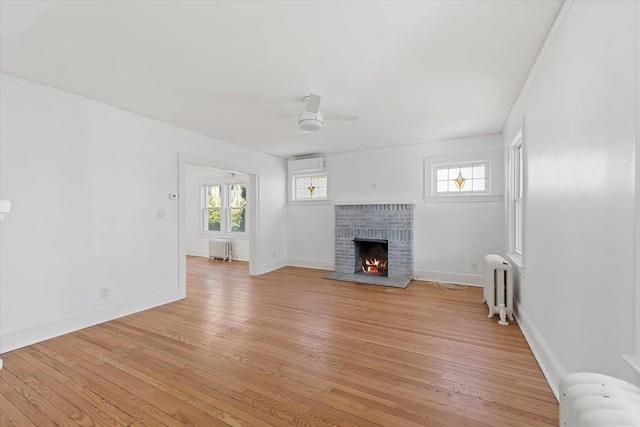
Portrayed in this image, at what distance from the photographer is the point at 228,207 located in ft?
24.8

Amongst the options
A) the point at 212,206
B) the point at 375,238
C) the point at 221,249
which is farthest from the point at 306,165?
the point at 212,206

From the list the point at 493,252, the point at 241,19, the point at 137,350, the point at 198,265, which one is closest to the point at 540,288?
the point at 493,252

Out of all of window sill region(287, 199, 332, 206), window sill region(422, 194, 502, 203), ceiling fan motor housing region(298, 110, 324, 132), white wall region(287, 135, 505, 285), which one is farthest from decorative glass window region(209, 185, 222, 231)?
window sill region(422, 194, 502, 203)

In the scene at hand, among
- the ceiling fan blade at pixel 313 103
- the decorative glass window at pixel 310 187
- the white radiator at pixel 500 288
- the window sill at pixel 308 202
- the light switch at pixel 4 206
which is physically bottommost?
the white radiator at pixel 500 288

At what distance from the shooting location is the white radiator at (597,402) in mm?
757

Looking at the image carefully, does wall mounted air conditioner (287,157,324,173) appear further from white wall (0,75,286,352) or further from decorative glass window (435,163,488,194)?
white wall (0,75,286,352)

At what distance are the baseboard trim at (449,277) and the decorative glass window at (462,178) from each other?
1.45 meters

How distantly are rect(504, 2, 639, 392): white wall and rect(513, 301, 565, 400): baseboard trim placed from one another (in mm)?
14

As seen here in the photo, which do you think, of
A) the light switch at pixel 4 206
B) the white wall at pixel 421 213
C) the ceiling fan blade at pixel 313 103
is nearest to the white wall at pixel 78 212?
the light switch at pixel 4 206

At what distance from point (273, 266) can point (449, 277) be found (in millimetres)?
3504

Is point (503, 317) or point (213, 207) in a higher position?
point (213, 207)

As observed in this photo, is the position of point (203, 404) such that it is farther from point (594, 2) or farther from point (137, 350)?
point (594, 2)

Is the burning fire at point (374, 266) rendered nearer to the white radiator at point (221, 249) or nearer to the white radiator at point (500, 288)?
the white radiator at point (500, 288)

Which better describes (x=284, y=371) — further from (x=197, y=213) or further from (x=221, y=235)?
(x=197, y=213)
